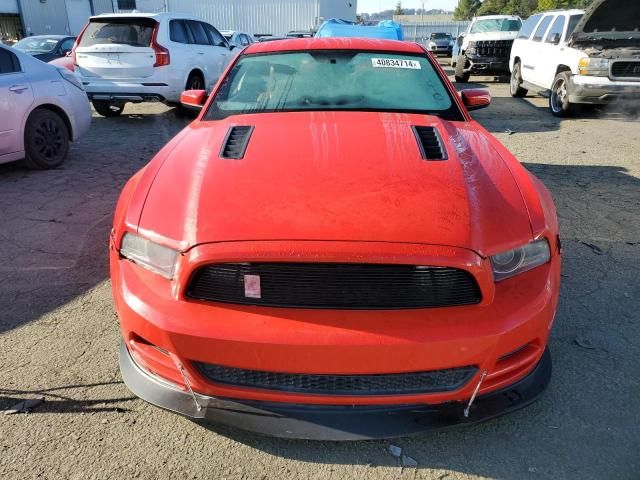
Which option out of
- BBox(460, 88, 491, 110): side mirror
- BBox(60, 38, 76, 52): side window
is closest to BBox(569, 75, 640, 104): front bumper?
BBox(460, 88, 491, 110): side mirror

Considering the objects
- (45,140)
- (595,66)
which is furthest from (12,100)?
(595,66)

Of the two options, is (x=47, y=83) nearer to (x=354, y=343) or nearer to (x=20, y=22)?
(x=354, y=343)

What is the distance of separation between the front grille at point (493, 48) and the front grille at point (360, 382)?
45.3ft

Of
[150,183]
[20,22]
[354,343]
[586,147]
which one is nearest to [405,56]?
[150,183]

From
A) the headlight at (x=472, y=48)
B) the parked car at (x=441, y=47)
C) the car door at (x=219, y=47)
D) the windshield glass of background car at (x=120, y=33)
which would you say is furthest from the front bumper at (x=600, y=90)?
the parked car at (x=441, y=47)

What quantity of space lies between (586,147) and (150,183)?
6.76m

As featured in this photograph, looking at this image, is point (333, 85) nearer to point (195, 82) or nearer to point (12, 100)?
point (12, 100)

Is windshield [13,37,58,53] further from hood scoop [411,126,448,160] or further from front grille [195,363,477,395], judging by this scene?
front grille [195,363,477,395]

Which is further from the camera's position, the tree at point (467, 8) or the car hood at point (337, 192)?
the tree at point (467, 8)

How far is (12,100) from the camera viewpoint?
523cm

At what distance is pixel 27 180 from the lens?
18.0 feet

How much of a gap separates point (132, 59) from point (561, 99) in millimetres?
7622

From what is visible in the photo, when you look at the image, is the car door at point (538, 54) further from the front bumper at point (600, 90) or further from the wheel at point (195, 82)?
the wheel at point (195, 82)

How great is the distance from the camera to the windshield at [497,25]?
48.0 ft
